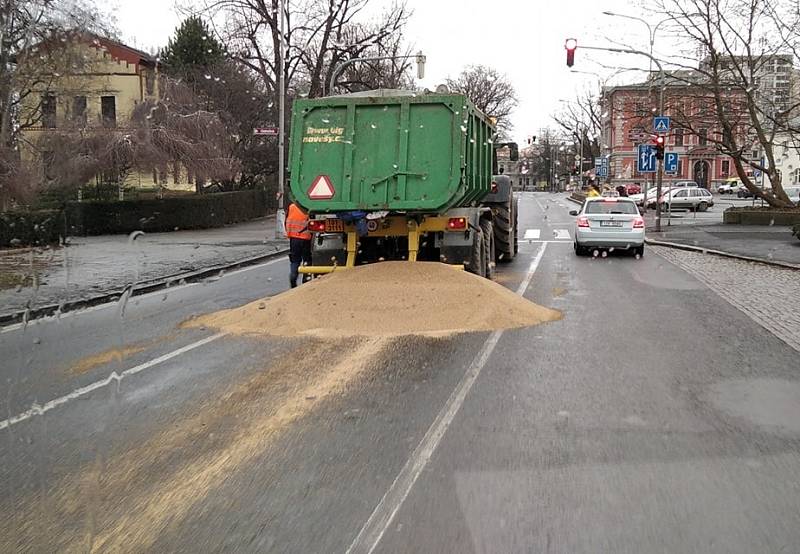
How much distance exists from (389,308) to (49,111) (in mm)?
19078

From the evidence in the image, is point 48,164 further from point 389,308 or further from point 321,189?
point 389,308

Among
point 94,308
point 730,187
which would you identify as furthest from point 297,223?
point 730,187

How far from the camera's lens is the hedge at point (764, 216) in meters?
31.4

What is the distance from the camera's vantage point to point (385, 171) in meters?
10.6

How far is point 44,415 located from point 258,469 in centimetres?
225

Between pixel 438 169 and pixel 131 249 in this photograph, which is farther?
pixel 131 249

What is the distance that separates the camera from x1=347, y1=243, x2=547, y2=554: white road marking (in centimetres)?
366

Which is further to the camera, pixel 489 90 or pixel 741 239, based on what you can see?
pixel 489 90

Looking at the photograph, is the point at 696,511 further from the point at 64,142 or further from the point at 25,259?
the point at 64,142

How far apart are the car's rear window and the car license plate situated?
33.5 ft

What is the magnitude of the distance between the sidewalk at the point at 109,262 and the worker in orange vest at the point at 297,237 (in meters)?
3.31

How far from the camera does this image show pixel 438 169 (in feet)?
34.7

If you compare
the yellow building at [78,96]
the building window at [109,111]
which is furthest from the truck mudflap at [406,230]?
the building window at [109,111]

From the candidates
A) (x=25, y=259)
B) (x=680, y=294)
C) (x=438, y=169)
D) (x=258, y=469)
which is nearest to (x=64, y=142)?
(x=25, y=259)
